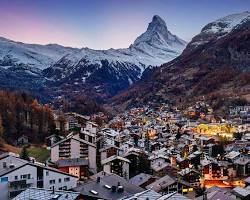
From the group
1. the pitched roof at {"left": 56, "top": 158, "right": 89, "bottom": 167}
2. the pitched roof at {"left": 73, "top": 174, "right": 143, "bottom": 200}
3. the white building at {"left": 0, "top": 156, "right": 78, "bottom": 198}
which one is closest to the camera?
the pitched roof at {"left": 73, "top": 174, "right": 143, "bottom": 200}

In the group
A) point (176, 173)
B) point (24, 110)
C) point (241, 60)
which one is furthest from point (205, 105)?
point (176, 173)

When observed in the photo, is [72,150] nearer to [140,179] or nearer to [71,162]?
[71,162]

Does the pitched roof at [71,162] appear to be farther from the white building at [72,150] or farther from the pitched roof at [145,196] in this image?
the pitched roof at [145,196]

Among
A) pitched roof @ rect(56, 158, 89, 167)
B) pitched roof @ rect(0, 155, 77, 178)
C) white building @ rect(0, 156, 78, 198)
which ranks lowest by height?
pitched roof @ rect(56, 158, 89, 167)

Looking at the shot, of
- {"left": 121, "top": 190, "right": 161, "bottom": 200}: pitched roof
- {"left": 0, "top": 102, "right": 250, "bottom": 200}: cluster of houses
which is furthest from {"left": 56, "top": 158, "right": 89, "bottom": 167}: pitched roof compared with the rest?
{"left": 121, "top": 190, "right": 161, "bottom": 200}: pitched roof

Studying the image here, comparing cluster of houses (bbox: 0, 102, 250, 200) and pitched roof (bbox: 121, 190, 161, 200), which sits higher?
pitched roof (bbox: 121, 190, 161, 200)

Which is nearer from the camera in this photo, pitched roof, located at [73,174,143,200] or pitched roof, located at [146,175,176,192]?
pitched roof, located at [73,174,143,200]

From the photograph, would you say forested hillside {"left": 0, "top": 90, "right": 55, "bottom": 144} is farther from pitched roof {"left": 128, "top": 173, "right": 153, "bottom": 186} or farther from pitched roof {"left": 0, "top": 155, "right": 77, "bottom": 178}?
pitched roof {"left": 128, "top": 173, "right": 153, "bottom": 186}

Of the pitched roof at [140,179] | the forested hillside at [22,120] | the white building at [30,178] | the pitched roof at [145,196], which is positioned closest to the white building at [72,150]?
the pitched roof at [140,179]
